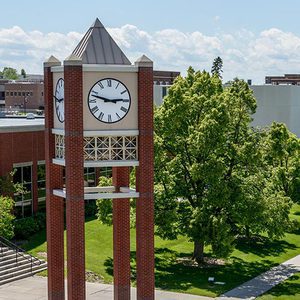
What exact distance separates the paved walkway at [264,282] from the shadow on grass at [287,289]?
0.35 metres

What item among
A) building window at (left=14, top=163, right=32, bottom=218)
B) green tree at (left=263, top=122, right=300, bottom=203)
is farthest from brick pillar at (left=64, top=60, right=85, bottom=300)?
green tree at (left=263, top=122, right=300, bottom=203)

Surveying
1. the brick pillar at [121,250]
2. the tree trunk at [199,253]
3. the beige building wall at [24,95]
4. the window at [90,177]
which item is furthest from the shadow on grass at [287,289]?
the beige building wall at [24,95]

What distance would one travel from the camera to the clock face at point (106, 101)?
77.3 feet

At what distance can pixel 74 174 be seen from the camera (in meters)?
23.5

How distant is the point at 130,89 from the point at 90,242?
64.9 feet

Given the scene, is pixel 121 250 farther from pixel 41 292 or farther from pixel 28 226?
pixel 28 226

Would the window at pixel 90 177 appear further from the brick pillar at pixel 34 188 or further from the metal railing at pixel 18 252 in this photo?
the metal railing at pixel 18 252

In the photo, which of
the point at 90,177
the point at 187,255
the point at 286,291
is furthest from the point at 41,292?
the point at 90,177

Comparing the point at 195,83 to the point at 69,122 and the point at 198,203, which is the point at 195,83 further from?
the point at 69,122

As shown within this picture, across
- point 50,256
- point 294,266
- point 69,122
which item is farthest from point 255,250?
point 69,122

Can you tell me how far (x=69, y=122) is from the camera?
2323 centimetres

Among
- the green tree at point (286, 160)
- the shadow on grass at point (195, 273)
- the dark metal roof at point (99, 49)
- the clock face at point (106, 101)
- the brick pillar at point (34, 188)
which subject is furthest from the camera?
the green tree at point (286, 160)

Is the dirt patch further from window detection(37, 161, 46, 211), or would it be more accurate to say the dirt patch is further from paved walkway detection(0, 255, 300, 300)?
window detection(37, 161, 46, 211)

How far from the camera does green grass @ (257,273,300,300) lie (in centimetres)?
3222
